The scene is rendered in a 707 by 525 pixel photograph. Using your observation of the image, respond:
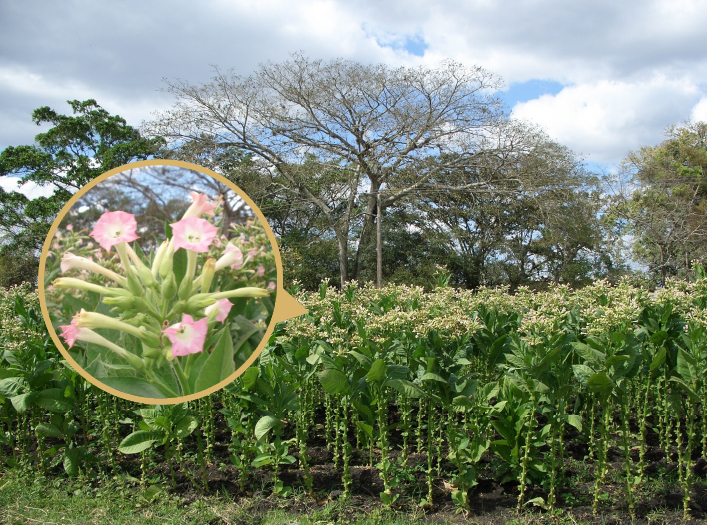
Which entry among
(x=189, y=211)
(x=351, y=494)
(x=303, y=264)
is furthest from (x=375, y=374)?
(x=303, y=264)

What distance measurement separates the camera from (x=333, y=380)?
298cm

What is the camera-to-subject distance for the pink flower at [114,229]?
1.51m

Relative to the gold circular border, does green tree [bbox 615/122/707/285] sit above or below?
above

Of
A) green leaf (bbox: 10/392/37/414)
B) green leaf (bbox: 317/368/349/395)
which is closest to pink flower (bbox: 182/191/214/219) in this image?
green leaf (bbox: 317/368/349/395)

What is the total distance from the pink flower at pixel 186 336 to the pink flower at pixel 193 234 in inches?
8.2

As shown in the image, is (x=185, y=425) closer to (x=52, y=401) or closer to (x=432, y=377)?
(x=52, y=401)

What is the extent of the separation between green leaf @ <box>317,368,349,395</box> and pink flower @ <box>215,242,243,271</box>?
144cm

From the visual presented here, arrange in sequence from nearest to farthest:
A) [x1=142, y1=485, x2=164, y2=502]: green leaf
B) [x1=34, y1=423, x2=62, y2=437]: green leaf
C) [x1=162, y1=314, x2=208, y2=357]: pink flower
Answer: [x1=162, y1=314, x2=208, y2=357]: pink flower < [x1=142, y1=485, x2=164, y2=502]: green leaf < [x1=34, y1=423, x2=62, y2=437]: green leaf

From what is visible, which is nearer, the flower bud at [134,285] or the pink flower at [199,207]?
the flower bud at [134,285]

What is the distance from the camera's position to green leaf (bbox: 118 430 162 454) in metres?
3.30

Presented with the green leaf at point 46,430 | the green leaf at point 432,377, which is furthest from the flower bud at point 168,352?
the green leaf at point 46,430

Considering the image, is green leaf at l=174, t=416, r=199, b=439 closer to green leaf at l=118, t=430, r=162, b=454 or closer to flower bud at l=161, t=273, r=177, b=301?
green leaf at l=118, t=430, r=162, b=454

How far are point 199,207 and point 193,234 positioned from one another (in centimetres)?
23

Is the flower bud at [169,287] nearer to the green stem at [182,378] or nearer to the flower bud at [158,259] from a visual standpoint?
the flower bud at [158,259]
